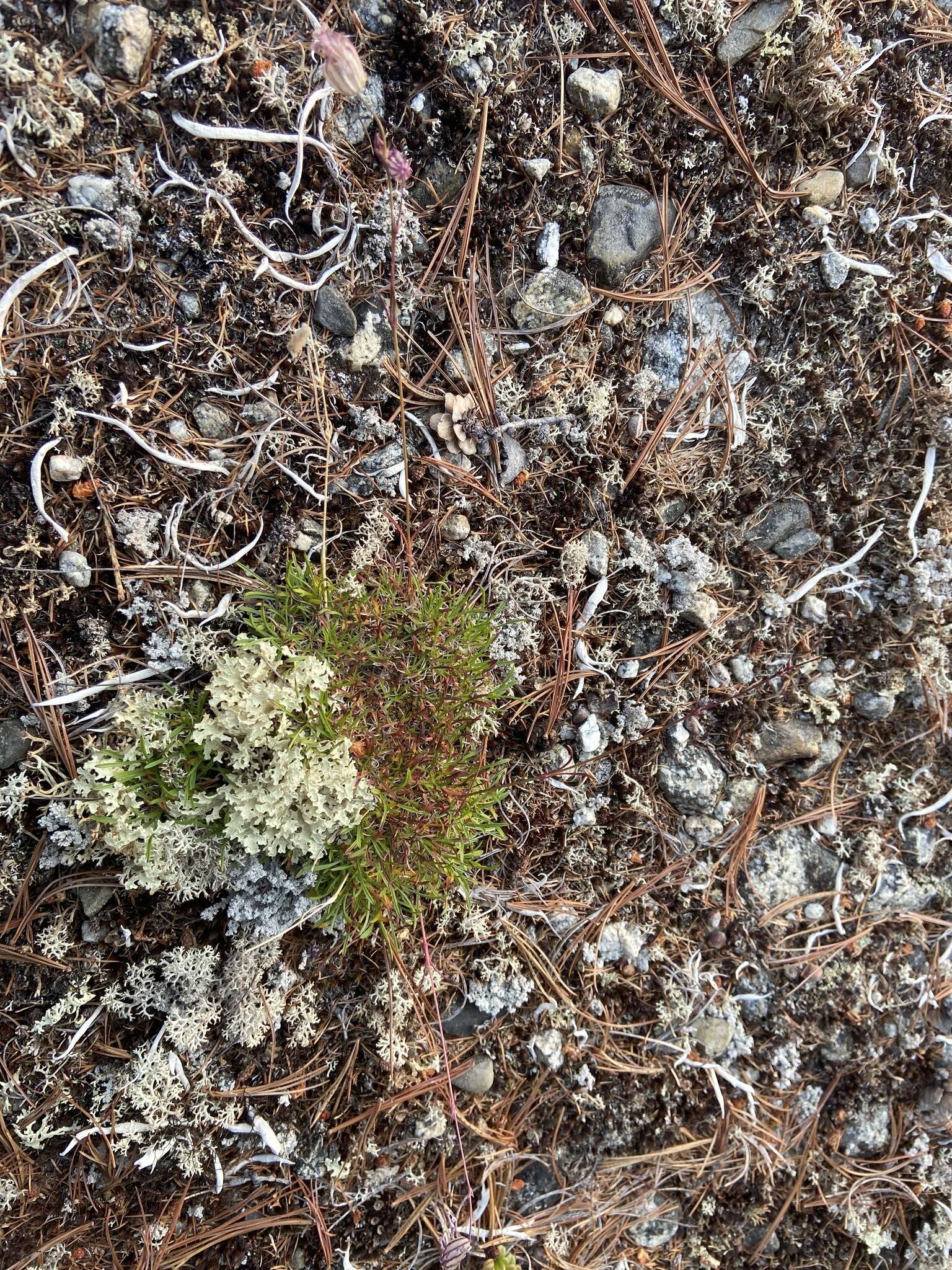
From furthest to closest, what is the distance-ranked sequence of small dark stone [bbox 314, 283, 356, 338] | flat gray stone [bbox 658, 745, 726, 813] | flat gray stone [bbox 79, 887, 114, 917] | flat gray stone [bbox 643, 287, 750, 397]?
flat gray stone [bbox 658, 745, 726, 813]
flat gray stone [bbox 643, 287, 750, 397]
small dark stone [bbox 314, 283, 356, 338]
flat gray stone [bbox 79, 887, 114, 917]

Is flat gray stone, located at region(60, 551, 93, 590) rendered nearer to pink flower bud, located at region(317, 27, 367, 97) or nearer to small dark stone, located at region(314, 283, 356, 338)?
small dark stone, located at region(314, 283, 356, 338)

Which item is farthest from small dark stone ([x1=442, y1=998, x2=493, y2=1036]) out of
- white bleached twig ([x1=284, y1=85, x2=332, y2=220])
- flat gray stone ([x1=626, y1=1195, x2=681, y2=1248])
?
white bleached twig ([x1=284, y1=85, x2=332, y2=220])

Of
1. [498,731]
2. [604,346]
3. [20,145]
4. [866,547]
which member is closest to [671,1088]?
[498,731]

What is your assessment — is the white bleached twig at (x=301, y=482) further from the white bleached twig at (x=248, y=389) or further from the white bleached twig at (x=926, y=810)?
the white bleached twig at (x=926, y=810)

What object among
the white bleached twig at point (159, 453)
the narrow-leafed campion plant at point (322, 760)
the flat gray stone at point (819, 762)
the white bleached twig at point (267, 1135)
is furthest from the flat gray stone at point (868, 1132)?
the white bleached twig at point (159, 453)

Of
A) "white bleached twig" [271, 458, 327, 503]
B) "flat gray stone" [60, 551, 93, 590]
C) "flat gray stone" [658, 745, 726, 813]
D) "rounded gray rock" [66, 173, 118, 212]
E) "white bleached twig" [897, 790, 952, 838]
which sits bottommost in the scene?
"white bleached twig" [897, 790, 952, 838]
